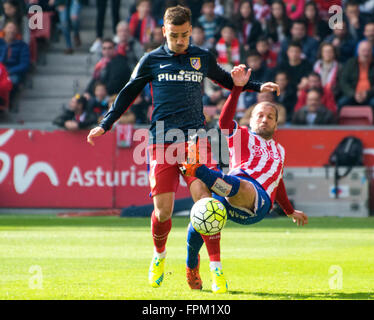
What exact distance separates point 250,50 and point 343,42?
212 centimetres

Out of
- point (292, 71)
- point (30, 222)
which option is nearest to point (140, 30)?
point (292, 71)

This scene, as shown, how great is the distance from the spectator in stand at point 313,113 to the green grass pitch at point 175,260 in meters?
2.87

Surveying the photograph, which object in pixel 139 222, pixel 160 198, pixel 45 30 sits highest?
pixel 45 30

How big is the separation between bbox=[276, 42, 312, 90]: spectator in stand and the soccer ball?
10.8 metres

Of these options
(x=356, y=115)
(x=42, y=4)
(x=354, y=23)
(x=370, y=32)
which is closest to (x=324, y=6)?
(x=354, y=23)

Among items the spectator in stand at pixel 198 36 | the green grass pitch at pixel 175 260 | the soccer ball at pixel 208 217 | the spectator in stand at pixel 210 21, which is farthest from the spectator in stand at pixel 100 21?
the soccer ball at pixel 208 217

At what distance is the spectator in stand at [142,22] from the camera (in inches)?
730

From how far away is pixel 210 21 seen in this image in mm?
18484

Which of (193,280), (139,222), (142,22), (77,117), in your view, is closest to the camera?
(193,280)

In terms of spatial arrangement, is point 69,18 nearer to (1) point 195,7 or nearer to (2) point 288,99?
(1) point 195,7

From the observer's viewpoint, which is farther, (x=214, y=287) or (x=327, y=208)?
(x=327, y=208)
